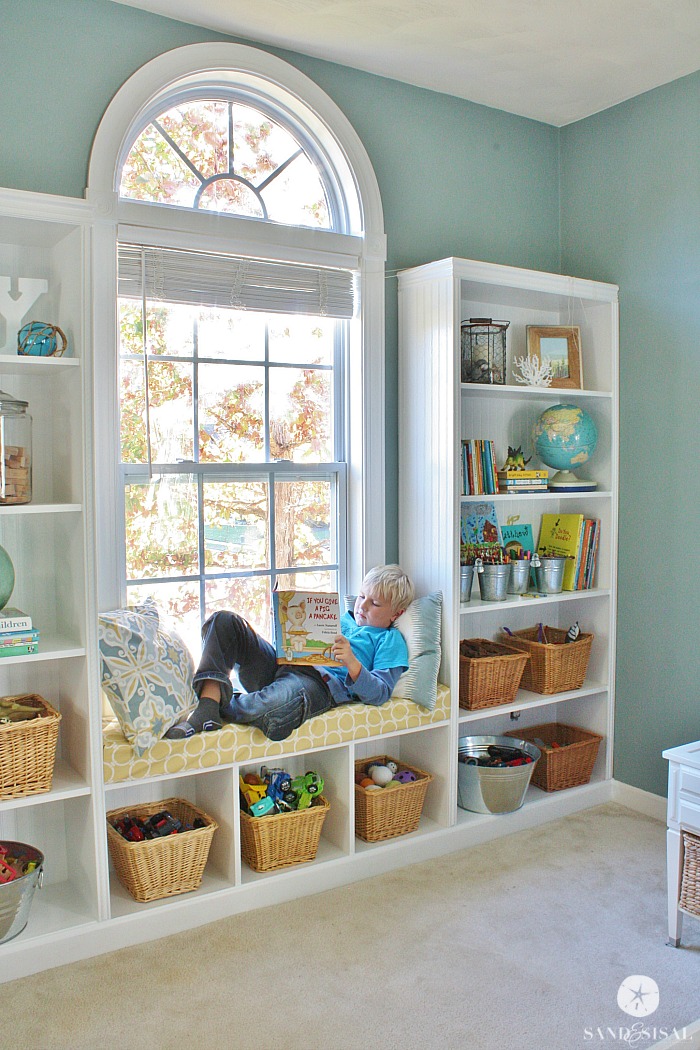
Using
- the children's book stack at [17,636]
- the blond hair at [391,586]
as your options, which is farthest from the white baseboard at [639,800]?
the children's book stack at [17,636]

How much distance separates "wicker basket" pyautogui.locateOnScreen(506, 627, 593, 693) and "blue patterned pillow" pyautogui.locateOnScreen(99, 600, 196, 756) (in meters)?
1.42

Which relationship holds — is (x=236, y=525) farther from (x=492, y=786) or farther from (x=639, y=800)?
(x=639, y=800)

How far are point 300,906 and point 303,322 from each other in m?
1.96

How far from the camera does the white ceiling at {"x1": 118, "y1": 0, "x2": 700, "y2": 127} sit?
2.64 m

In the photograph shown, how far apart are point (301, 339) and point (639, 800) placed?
2212 mm

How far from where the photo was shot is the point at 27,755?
2293 mm

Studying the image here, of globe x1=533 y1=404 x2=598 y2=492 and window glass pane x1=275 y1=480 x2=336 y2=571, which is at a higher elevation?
globe x1=533 y1=404 x2=598 y2=492

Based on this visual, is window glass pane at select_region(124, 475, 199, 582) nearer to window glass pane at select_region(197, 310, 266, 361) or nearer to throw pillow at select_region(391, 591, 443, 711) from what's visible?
window glass pane at select_region(197, 310, 266, 361)

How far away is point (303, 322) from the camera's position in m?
3.10

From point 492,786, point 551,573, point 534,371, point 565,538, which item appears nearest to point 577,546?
point 565,538

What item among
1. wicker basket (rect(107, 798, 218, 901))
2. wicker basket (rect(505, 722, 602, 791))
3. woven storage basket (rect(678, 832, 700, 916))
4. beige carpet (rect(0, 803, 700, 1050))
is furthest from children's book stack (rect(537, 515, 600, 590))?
wicker basket (rect(107, 798, 218, 901))

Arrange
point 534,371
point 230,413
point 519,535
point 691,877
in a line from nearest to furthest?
1. point 691,877
2. point 230,413
3. point 534,371
4. point 519,535

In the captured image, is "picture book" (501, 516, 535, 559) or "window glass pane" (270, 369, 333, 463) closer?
"window glass pane" (270, 369, 333, 463)

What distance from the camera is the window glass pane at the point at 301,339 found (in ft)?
9.98
